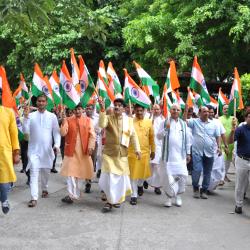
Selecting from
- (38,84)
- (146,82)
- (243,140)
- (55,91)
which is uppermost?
(146,82)

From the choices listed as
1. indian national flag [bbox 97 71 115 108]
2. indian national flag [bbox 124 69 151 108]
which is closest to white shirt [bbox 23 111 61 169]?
indian national flag [bbox 124 69 151 108]

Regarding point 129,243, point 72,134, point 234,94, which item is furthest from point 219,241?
point 234,94

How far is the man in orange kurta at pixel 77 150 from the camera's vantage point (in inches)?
312

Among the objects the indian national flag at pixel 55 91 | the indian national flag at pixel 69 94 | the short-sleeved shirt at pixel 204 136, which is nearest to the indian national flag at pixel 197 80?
the short-sleeved shirt at pixel 204 136

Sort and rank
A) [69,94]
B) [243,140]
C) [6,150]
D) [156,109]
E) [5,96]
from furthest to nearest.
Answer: [156,109]
[69,94]
[243,140]
[5,96]
[6,150]

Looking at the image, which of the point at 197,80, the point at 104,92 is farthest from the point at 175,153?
the point at 104,92

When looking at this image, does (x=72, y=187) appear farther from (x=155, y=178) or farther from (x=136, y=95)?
(x=136, y=95)

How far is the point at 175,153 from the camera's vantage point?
8070mm

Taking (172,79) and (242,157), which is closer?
(242,157)

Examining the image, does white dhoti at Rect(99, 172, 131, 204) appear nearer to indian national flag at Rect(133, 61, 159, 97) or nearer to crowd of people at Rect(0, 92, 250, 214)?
crowd of people at Rect(0, 92, 250, 214)

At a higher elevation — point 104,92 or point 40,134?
point 104,92

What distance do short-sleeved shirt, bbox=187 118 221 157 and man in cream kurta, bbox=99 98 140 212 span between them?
1442 mm

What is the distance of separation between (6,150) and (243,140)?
3445 millimetres

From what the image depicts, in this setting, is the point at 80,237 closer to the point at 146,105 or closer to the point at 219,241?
the point at 219,241
